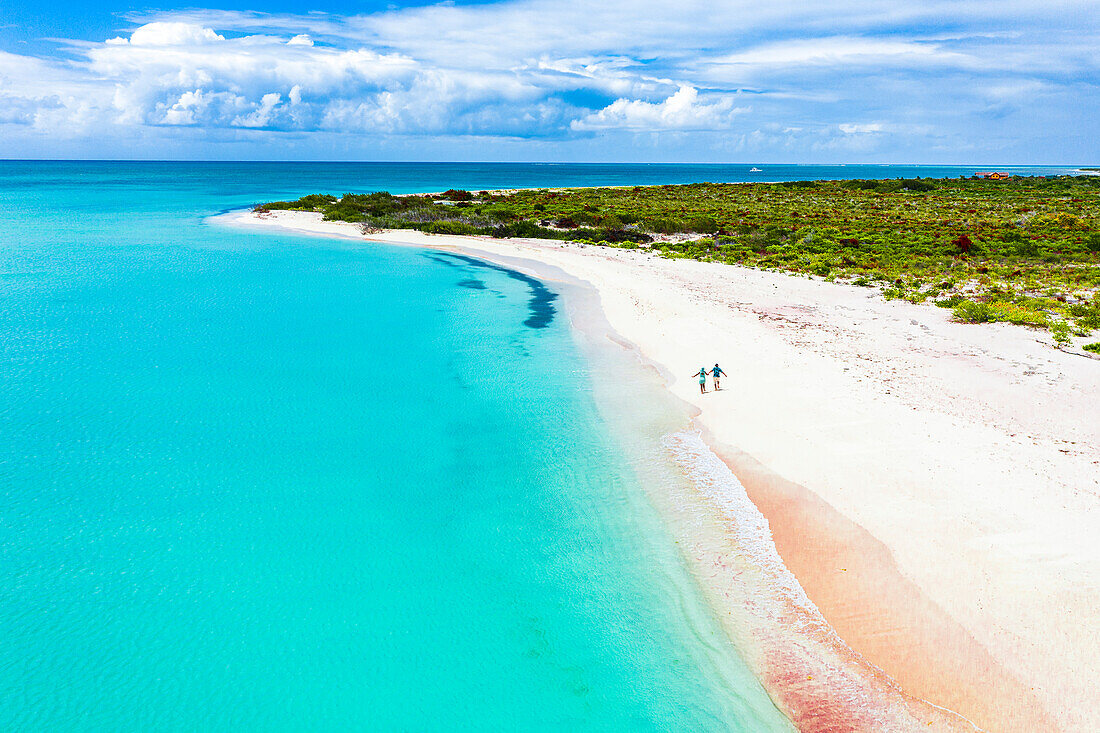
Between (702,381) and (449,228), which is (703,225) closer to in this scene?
(449,228)

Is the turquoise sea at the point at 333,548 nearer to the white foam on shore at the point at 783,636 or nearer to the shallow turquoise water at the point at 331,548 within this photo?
the shallow turquoise water at the point at 331,548

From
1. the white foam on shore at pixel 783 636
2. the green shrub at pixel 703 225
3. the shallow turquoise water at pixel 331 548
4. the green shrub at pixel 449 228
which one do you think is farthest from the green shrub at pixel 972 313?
the green shrub at pixel 449 228

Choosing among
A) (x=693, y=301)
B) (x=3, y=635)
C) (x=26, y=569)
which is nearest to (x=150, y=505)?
(x=26, y=569)

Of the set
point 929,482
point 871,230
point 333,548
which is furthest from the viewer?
point 871,230

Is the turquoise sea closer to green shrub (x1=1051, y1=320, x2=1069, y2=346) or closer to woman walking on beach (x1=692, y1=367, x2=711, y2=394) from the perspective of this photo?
woman walking on beach (x1=692, y1=367, x2=711, y2=394)

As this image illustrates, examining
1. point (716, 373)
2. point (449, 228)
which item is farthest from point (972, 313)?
point (449, 228)

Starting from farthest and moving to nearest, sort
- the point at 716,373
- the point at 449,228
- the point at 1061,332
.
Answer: the point at 449,228 → the point at 1061,332 → the point at 716,373
